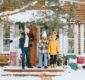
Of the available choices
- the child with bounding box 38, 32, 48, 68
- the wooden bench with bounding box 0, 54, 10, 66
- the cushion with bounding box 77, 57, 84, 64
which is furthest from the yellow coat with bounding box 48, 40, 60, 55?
the wooden bench with bounding box 0, 54, 10, 66

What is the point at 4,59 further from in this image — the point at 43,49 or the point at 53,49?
the point at 43,49

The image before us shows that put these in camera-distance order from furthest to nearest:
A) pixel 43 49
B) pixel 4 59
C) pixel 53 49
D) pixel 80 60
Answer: pixel 4 59 → pixel 80 60 → pixel 53 49 → pixel 43 49

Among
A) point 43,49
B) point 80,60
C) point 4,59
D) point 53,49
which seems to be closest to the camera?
point 43,49

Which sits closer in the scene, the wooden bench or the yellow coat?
the yellow coat

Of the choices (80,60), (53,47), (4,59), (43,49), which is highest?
(53,47)

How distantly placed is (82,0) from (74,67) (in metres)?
4.57

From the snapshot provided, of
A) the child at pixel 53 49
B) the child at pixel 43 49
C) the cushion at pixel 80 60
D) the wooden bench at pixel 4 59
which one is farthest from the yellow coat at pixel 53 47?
the wooden bench at pixel 4 59

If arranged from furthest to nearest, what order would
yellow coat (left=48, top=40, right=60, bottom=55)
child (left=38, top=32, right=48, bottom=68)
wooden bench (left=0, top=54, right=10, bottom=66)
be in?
1. wooden bench (left=0, top=54, right=10, bottom=66)
2. yellow coat (left=48, top=40, right=60, bottom=55)
3. child (left=38, top=32, right=48, bottom=68)

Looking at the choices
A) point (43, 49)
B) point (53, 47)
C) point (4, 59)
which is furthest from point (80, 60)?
point (43, 49)

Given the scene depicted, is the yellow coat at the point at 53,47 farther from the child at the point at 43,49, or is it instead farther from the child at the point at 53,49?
the child at the point at 43,49

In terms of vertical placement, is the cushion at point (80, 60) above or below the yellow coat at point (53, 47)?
below

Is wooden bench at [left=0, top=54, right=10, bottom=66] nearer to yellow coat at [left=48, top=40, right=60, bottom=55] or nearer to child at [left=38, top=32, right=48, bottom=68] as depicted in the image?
yellow coat at [left=48, top=40, right=60, bottom=55]

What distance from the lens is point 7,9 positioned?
46.6ft

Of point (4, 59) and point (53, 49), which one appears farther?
point (4, 59)
